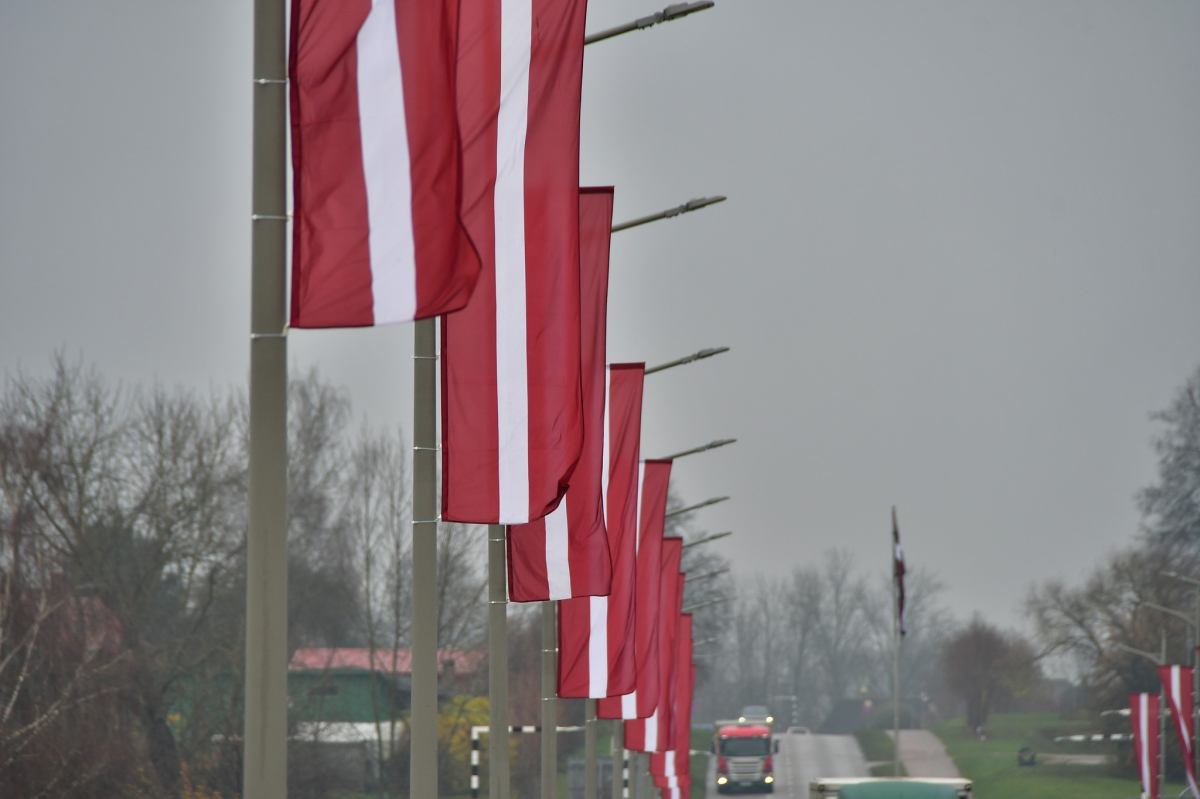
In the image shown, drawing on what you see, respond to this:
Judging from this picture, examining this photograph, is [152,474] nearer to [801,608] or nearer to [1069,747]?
[1069,747]

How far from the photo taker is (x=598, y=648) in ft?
67.0

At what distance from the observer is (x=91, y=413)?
51.3m

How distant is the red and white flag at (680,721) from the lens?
139ft

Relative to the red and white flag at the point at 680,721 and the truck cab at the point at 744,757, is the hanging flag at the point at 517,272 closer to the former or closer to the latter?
the red and white flag at the point at 680,721

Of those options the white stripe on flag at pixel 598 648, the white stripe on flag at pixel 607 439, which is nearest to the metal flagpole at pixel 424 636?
the white stripe on flag at pixel 607 439

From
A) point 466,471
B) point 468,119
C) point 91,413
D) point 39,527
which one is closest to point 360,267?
point 468,119

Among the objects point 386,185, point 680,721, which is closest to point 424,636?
point 386,185

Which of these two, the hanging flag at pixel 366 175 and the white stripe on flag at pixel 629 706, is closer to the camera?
the hanging flag at pixel 366 175

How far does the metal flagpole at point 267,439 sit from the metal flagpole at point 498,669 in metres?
8.41

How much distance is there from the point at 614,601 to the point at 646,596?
18.1ft

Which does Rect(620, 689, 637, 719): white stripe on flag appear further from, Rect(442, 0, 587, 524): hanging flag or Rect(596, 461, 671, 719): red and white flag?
Result: Rect(442, 0, 587, 524): hanging flag

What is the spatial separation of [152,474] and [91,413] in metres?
2.89

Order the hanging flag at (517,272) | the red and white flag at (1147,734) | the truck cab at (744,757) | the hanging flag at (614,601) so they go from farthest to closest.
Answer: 1. the truck cab at (744,757)
2. the red and white flag at (1147,734)
3. the hanging flag at (614,601)
4. the hanging flag at (517,272)

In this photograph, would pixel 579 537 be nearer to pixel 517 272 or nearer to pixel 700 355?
pixel 517 272
